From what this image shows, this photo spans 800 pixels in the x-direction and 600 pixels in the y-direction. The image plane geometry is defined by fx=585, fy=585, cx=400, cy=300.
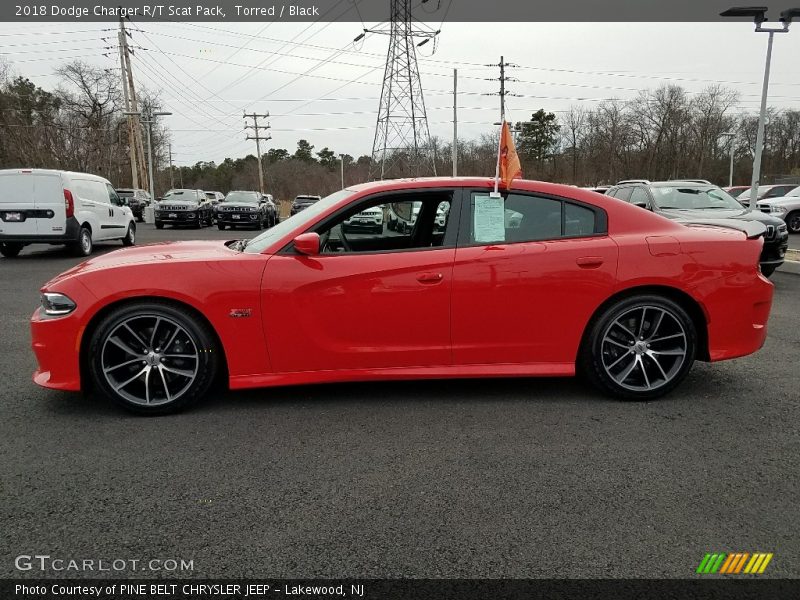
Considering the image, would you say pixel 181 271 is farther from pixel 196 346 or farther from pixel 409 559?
pixel 409 559

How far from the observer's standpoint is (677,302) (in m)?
4.15

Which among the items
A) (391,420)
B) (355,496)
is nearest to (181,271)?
(391,420)

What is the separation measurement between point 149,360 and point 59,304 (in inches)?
25.7

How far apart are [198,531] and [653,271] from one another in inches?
127

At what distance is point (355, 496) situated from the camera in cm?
277

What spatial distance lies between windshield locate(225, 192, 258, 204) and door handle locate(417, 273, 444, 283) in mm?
23247

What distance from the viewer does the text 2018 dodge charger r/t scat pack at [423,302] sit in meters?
3.74

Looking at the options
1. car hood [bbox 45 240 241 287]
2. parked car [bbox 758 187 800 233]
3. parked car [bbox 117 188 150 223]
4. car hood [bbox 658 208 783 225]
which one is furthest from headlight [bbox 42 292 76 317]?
parked car [bbox 117 188 150 223]

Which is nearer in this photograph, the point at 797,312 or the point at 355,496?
the point at 355,496

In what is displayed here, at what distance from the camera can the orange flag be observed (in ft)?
13.4

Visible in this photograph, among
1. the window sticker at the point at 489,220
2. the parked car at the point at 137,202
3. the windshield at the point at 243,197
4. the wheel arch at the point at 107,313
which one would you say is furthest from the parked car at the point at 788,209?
the parked car at the point at 137,202

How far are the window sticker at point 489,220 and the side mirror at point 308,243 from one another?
107cm
